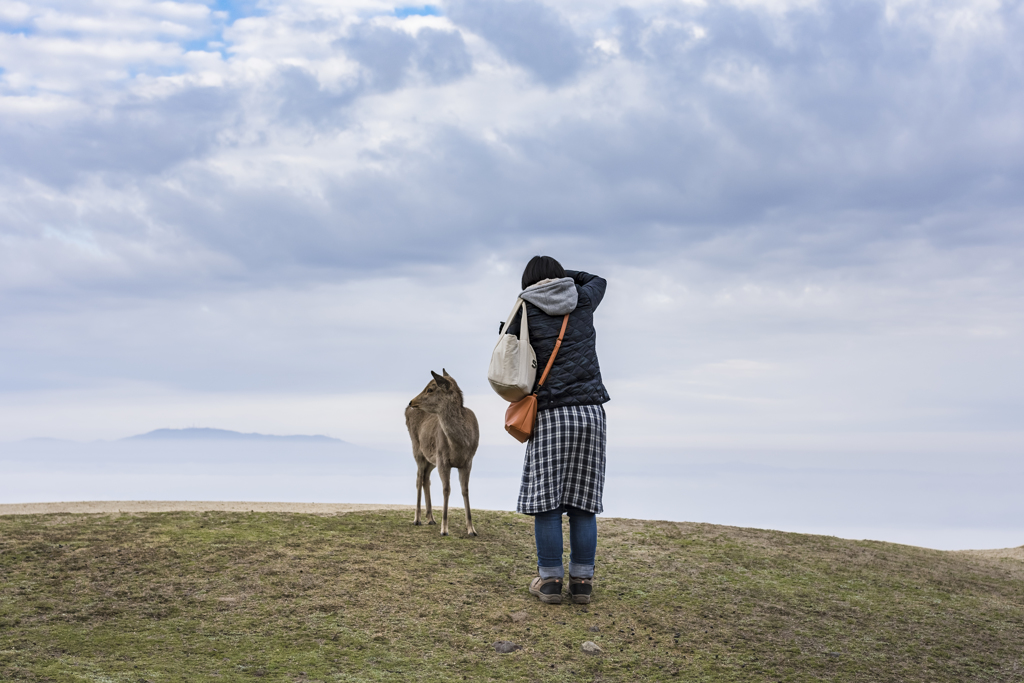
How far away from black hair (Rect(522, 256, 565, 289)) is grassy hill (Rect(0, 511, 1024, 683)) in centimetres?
304

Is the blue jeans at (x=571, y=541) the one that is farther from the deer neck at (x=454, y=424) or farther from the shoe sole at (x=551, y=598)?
the deer neck at (x=454, y=424)

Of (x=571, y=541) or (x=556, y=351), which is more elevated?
(x=556, y=351)

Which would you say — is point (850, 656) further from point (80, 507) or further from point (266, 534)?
point (80, 507)

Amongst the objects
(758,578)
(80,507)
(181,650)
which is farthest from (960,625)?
(80,507)

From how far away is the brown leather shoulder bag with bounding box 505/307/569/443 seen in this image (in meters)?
7.50

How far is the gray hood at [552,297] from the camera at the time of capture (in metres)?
7.47

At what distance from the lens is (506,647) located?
673 cm

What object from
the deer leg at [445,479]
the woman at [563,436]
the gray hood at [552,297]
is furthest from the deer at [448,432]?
the gray hood at [552,297]

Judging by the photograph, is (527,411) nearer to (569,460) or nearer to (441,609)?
(569,460)

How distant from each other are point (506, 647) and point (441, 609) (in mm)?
955

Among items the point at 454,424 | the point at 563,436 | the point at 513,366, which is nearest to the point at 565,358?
the point at 513,366

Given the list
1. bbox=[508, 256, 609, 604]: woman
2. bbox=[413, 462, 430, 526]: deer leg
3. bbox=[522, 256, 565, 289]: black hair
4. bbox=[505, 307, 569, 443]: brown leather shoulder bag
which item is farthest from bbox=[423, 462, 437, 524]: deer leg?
bbox=[522, 256, 565, 289]: black hair

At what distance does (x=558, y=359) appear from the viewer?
7.54 metres

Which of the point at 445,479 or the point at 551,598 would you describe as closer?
the point at 551,598
